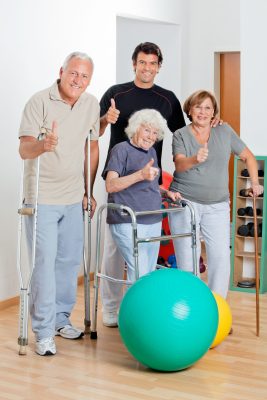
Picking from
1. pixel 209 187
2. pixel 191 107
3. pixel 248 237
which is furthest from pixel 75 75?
pixel 248 237

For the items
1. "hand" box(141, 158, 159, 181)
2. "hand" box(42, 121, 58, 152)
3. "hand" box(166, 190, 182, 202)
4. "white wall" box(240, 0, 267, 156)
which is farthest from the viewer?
"white wall" box(240, 0, 267, 156)

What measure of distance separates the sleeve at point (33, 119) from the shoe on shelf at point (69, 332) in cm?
122

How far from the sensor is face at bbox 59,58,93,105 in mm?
4434

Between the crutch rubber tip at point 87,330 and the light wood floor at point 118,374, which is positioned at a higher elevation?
the crutch rubber tip at point 87,330

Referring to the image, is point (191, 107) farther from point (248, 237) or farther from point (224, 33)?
point (224, 33)

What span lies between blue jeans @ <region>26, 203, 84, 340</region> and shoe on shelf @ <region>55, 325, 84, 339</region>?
226 millimetres

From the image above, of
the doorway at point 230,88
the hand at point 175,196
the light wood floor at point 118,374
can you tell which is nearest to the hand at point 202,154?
the hand at point 175,196

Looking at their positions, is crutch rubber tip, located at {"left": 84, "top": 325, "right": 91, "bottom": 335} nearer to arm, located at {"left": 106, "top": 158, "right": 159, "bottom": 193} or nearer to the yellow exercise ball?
the yellow exercise ball

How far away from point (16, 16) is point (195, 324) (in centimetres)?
278

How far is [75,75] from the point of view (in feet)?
14.6

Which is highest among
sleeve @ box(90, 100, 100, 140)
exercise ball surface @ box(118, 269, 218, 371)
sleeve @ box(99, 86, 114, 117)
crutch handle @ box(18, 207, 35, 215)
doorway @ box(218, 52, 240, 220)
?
doorway @ box(218, 52, 240, 220)

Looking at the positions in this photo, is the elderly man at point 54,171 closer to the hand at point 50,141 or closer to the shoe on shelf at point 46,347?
the shoe on shelf at point 46,347

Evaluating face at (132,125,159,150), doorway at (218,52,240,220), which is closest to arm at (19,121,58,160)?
face at (132,125,159,150)

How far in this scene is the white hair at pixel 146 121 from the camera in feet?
14.8
